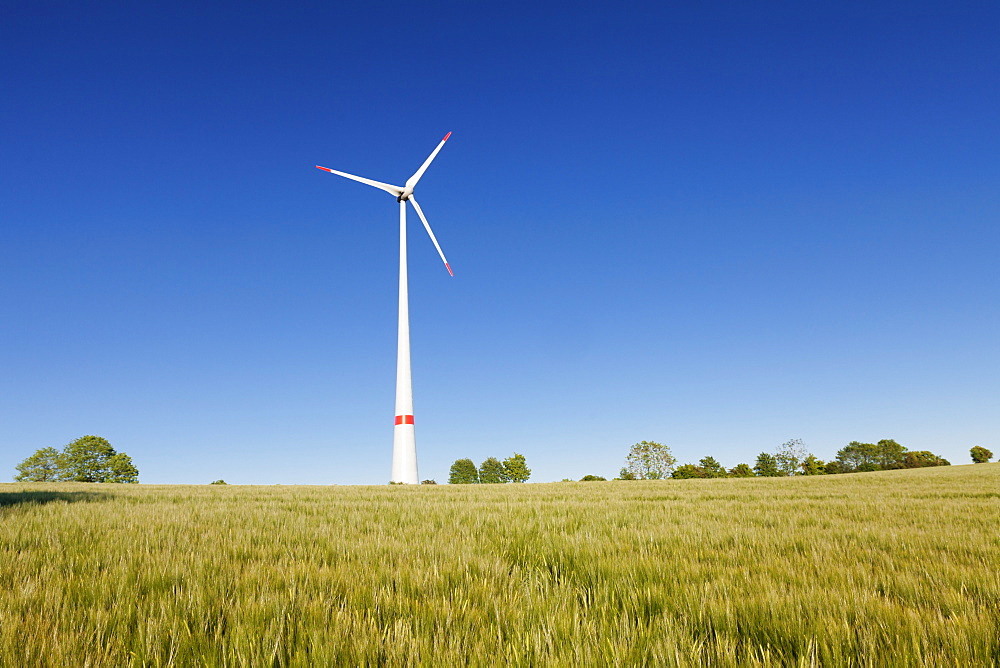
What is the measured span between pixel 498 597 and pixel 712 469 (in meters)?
102

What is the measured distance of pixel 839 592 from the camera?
3219mm

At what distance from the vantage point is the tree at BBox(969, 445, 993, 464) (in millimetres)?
120688

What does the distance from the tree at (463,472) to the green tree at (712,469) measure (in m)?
54.8

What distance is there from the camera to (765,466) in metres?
101

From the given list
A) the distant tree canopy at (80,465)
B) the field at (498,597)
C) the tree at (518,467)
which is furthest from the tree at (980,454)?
the distant tree canopy at (80,465)

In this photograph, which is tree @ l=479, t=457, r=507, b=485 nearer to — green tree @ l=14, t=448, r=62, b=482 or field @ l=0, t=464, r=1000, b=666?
green tree @ l=14, t=448, r=62, b=482

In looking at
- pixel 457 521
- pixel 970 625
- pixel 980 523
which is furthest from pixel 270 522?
pixel 980 523

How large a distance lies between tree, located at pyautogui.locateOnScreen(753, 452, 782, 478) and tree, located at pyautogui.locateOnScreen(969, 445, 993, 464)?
212ft

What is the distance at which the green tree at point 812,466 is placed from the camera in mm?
99750

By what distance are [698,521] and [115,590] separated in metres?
7.11

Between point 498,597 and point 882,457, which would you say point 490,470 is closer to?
point 882,457

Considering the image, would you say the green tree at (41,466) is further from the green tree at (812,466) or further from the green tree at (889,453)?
the green tree at (889,453)

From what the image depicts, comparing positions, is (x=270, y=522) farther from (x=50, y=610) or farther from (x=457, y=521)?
(x=50, y=610)

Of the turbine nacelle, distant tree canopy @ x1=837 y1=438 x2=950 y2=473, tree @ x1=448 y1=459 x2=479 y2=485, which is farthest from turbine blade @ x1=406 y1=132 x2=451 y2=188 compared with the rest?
distant tree canopy @ x1=837 y1=438 x2=950 y2=473
